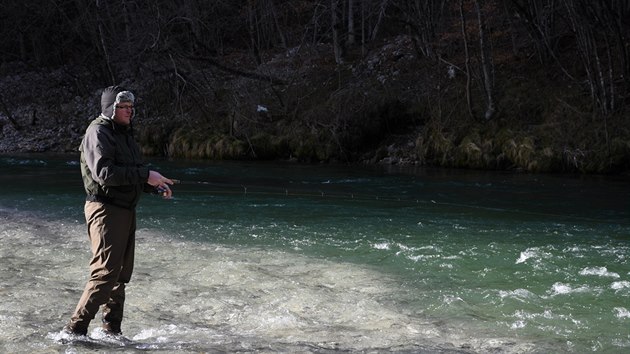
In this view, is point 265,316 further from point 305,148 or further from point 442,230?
point 305,148

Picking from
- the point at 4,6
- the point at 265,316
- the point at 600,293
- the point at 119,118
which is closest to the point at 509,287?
the point at 600,293

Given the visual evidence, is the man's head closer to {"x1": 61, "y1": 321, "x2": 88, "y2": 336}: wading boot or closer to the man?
the man

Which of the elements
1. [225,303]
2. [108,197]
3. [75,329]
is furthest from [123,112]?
[225,303]

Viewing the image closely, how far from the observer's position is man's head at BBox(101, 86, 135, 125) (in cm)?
463

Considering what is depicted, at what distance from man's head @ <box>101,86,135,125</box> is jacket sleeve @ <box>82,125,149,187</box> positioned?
11cm

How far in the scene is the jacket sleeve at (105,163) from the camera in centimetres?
446

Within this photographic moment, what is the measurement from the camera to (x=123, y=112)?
4.66 meters

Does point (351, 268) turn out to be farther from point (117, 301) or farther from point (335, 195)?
point (335, 195)

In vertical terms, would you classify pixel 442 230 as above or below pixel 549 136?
below

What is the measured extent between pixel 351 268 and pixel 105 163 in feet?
11.9

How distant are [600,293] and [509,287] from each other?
81 cm

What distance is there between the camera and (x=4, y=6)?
31.6m

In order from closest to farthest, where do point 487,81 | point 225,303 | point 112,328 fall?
1. point 112,328
2. point 225,303
3. point 487,81

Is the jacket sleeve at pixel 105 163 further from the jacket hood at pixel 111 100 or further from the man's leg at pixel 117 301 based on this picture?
the man's leg at pixel 117 301
